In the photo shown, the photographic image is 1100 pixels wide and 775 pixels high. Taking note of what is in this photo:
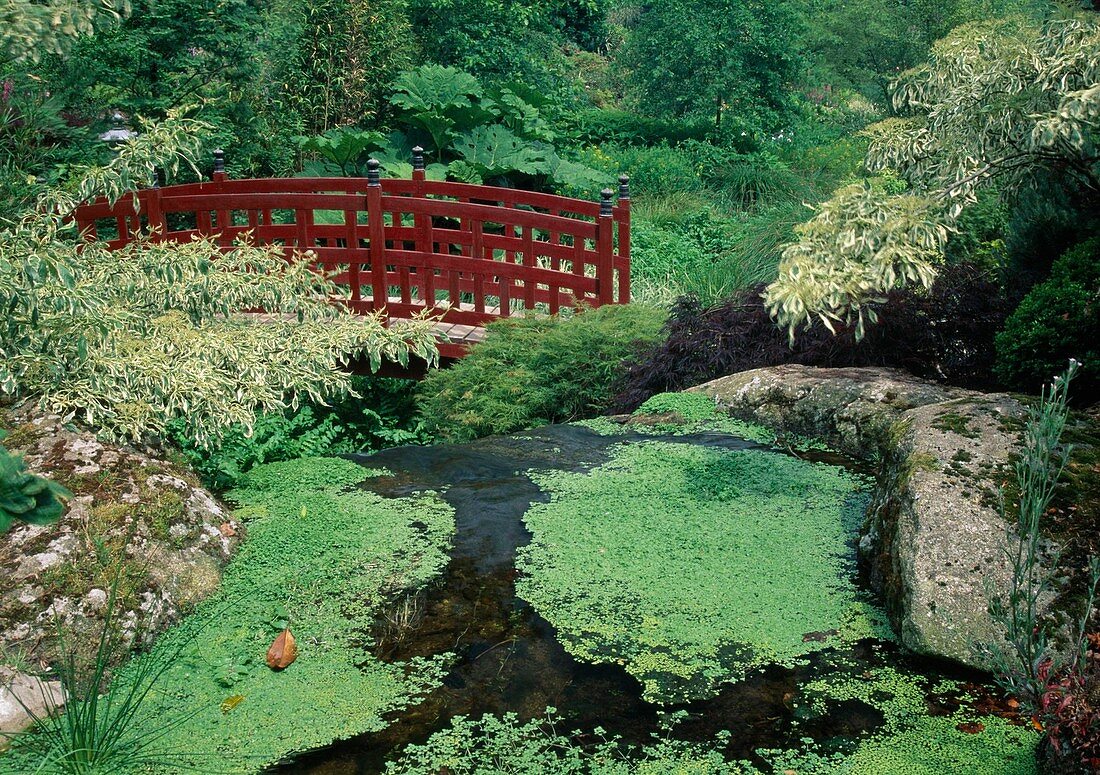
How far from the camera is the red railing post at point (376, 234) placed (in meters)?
8.18

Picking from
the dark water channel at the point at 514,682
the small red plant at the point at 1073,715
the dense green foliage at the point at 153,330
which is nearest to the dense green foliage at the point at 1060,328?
the dark water channel at the point at 514,682

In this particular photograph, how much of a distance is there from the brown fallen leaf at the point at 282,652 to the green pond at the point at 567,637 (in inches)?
1.6

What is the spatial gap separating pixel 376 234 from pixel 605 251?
5.84 feet

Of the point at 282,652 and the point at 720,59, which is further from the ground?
the point at 720,59

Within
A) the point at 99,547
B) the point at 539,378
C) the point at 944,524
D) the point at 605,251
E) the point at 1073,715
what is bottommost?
the point at 1073,715

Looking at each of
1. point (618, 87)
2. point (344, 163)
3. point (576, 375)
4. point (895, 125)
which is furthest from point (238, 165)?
point (618, 87)

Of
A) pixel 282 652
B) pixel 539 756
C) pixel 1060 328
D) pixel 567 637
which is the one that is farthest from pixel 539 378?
pixel 539 756

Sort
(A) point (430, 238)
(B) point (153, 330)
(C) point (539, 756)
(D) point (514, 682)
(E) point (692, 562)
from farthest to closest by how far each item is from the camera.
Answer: (A) point (430, 238), (B) point (153, 330), (E) point (692, 562), (D) point (514, 682), (C) point (539, 756)

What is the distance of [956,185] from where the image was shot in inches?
179

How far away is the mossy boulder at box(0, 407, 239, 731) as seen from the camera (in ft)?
12.8

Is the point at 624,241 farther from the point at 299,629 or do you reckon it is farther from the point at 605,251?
the point at 299,629

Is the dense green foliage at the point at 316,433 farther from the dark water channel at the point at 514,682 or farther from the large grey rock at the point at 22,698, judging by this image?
the large grey rock at the point at 22,698

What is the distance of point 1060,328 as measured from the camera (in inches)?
198

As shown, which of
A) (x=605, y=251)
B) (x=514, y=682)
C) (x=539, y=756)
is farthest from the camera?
(x=605, y=251)
